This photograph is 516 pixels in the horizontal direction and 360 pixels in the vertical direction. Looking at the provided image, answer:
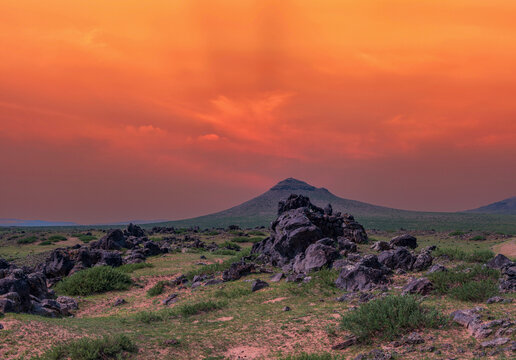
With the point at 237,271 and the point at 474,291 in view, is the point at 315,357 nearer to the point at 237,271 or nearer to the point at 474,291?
the point at 474,291

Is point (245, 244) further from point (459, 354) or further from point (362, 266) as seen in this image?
point (459, 354)

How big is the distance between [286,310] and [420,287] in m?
→ 6.22

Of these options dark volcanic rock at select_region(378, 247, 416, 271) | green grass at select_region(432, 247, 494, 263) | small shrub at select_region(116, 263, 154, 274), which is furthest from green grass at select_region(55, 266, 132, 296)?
green grass at select_region(432, 247, 494, 263)

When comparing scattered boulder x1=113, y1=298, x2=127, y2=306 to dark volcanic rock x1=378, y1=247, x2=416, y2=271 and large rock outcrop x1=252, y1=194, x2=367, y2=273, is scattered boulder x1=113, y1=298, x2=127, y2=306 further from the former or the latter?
dark volcanic rock x1=378, y1=247, x2=416, y2=271

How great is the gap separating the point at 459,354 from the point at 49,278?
105 ft

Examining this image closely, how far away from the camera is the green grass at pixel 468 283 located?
15.4 meters

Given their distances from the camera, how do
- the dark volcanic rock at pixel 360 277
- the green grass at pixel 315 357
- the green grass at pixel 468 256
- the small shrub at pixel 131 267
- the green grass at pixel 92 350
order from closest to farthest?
1. the green grass at pixel 315 357
2. the green grass at pixel 92 350
3. the dark volcanic rock at pixel 360 277
4. the green grass at pixel 468 256
5. the small shrub at pixel 131 267

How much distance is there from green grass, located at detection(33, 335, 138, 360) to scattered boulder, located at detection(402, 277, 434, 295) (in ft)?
39.0

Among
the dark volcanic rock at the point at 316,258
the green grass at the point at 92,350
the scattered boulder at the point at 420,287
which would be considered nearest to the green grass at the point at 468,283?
the scattered boulder at the point at 420,287

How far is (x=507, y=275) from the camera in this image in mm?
16766

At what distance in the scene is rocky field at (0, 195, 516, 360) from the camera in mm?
12031

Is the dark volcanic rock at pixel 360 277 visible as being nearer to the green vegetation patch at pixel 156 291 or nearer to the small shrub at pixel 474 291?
the small shrub at pixel 474 291

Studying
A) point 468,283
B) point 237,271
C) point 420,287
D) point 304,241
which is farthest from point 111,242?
point 468,283

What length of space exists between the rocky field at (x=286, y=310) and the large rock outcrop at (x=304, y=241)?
4.6 inches
